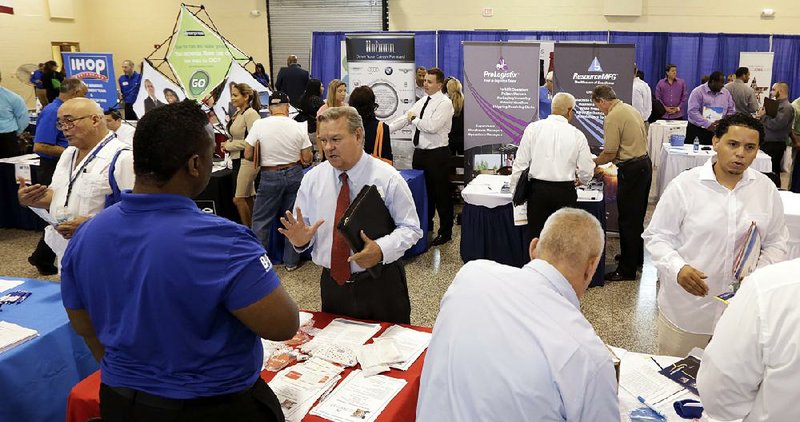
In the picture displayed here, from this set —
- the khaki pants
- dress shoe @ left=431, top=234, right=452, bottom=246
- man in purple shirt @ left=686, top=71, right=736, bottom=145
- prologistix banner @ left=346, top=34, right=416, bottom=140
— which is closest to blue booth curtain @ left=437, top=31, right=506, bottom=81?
man in purple shirt @ left=686, top=71, right=736, bottom=145

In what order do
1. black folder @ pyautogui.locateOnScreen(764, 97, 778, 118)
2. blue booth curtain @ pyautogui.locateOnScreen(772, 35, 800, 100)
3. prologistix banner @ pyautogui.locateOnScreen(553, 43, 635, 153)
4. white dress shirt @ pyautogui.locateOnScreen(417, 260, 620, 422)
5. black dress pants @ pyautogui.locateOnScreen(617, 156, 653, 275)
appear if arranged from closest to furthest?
white dress shirt @ pyautogui.locateOnScreen(417, 260, 620, 422) < black dress pants @ pyautogui.locateOnScreen(617, 156, 653, 275) < prologistix banner @ pyautogui.locateOnScreen(553, 43, 635, 153) < black folder @ pyautogui.locateOnScreen(764, 97, 778, 118) < blue booth curtain @ pyautogui.locateOnScreen(772, 35, 800, 100)

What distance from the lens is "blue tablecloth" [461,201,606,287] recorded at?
474 cm

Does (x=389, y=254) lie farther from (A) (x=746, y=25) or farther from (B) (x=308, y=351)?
(A) (x=746, y=25)

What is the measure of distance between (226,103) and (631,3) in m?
8.06

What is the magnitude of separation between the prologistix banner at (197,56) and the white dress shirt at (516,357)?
6.40m

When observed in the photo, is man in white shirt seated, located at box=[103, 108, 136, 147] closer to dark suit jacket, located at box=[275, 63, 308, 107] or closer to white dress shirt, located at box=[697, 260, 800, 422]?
white dress shirt, located at box=[697, 260, 800, 422]

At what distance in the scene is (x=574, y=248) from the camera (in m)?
1.38

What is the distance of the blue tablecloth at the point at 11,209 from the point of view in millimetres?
6367

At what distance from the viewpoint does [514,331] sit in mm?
1219

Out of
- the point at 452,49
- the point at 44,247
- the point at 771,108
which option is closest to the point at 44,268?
the point at 44,247

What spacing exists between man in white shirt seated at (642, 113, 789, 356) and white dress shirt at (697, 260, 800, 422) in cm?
99

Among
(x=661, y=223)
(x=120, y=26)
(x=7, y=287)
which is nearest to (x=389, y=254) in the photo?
(x=661, y=223)

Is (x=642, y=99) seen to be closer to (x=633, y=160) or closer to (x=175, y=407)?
(x=633, y=160)

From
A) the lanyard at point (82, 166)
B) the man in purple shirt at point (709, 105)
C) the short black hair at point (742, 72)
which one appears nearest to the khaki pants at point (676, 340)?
the lanyard at point (82, 166)
